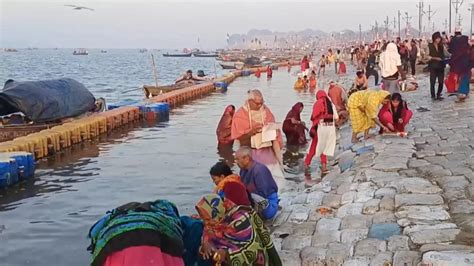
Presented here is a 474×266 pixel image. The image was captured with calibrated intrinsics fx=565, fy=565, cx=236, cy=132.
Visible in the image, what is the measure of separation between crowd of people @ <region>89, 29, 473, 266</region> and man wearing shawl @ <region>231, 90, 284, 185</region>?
0.01 m

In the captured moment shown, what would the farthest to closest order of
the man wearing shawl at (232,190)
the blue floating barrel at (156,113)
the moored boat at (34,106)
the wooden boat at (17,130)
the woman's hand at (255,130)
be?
the blue floating barrel at (156,113)
the moored boat at (34,106)
the wooden boat at (17,130)
the woman's hand at (255,130)
the man wearing shawl at (232,190)

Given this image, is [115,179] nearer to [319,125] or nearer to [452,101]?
[319,125]

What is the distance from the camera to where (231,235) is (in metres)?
4.79

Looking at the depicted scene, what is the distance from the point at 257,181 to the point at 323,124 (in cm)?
352

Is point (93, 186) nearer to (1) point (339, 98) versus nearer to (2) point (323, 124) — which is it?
(2) point (323, 124)

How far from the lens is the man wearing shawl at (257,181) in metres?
6.67

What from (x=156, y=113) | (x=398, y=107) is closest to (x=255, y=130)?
(x=398, y=107)

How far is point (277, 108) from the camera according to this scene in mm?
22812

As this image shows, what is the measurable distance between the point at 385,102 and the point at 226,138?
4998 mm

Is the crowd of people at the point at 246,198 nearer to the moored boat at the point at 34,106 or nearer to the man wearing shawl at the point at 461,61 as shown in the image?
the man wearing shawl at the point at 461,61

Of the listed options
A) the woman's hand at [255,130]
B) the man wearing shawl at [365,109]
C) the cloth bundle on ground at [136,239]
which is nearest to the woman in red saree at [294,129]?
the man wearing shawl at [365,109]

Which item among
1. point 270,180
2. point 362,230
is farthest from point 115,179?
point 362,230

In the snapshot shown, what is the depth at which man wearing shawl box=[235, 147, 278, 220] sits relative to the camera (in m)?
6.67

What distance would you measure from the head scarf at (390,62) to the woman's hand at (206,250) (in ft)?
31.1
